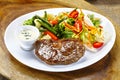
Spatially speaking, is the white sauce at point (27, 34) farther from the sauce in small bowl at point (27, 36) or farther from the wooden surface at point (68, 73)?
the wooden surface at point (68, 73)

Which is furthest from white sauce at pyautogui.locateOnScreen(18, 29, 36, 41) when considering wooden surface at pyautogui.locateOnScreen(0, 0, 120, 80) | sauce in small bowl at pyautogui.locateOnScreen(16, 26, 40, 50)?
wooden surface at pyautogui.locateOnScreen(0, 0, 120, 80)

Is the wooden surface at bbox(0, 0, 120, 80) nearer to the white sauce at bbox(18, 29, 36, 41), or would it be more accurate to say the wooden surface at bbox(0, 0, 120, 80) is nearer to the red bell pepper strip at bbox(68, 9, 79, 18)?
the white sauce at bbox(18, 29, 36, 41)

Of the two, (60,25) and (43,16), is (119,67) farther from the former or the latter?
(43,16)

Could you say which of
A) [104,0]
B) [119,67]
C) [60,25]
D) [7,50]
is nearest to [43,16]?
[60,25]

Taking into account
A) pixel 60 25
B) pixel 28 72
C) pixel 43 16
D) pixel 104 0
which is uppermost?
pixel 104 0

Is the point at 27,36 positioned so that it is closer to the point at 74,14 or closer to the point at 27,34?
the point at 27,34
